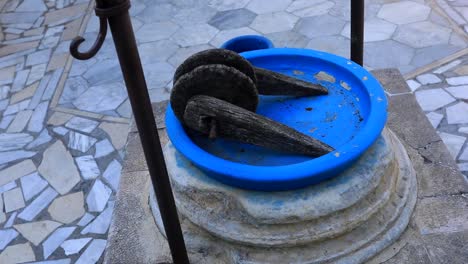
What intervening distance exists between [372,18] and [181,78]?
11.1 ft

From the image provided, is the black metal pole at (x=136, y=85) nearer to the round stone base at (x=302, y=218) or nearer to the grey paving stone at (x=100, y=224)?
the round stone base at (x=302, y=218)

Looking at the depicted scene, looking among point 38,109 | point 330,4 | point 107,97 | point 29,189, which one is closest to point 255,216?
point 29,189

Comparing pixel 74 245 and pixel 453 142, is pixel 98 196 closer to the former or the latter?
pixel 74 245

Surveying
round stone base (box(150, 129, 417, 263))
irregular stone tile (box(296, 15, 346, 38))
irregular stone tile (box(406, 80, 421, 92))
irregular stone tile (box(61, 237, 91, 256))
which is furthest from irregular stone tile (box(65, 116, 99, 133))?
irregular stone tile (box(406, 80, 421, 92))

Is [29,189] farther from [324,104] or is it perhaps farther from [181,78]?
[324,104]

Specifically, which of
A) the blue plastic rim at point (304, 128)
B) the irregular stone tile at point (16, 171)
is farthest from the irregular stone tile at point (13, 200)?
the blue plastic rim at point (304, 128)

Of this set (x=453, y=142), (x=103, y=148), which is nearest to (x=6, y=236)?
(x=103, y=148)

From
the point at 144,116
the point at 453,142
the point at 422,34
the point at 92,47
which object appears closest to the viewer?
the point at 92,47

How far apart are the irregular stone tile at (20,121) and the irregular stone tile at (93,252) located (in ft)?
5.27

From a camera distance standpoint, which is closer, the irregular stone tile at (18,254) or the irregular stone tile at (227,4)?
the irregular stone tile at (18,254)

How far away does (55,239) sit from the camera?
10.0 ft

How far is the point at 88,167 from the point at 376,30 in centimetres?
296

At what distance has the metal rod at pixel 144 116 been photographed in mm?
1380

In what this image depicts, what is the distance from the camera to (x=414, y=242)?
1.98m
